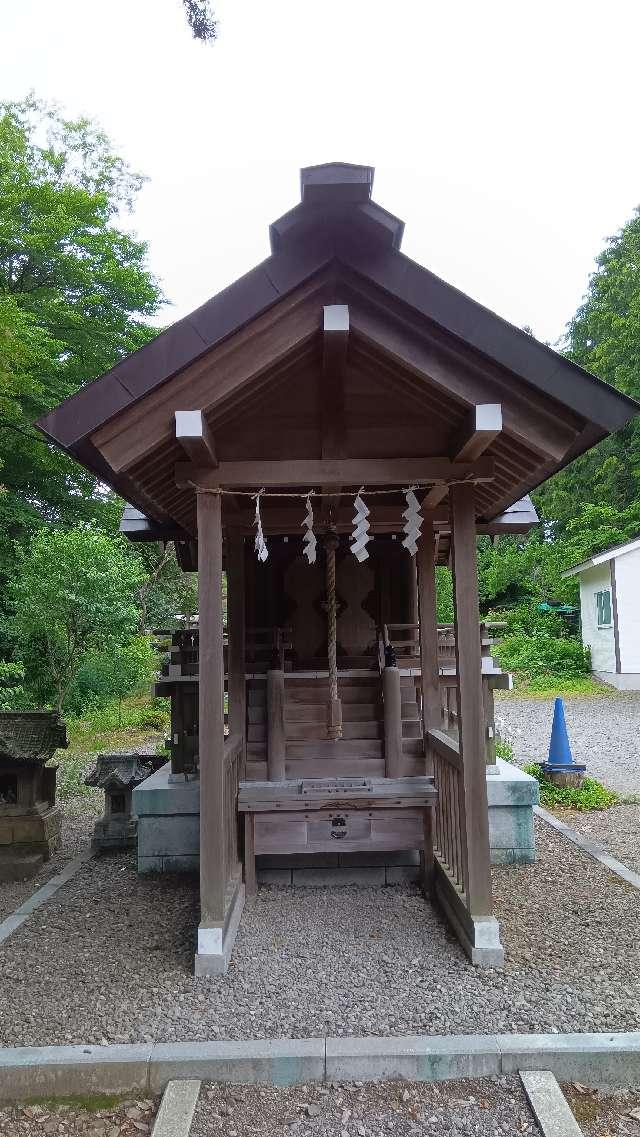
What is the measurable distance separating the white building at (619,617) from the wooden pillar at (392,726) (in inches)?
591

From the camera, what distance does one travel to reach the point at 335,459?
4.20 m

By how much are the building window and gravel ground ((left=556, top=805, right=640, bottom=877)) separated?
12.6 metres

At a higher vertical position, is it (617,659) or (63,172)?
(63,172)

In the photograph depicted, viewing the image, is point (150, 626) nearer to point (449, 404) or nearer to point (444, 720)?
point (444, 720)

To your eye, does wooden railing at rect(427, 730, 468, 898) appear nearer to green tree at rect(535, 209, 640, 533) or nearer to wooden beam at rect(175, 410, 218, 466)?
wooden beam at rect(175, 410, 218, 466)

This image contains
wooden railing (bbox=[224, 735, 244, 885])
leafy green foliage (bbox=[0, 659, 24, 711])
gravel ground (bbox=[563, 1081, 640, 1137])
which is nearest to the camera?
gravel ground (bbox=[563, 1081, 640, 1137])

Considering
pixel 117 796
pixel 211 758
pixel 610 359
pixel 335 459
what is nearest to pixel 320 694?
pixel 211 758

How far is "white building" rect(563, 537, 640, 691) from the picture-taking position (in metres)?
18.2

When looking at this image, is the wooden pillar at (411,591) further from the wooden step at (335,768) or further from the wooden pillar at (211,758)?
the wooden pillar at (211,758)

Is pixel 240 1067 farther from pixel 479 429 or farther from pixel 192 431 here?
pixel 479 429

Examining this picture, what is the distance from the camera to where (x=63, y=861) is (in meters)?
6.29

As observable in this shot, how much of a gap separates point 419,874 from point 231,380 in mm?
3975

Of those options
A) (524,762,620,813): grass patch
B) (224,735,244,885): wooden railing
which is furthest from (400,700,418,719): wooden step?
(524,762,620,813): grass patch

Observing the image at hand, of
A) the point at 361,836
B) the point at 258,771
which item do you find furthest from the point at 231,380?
the point at 361,836
